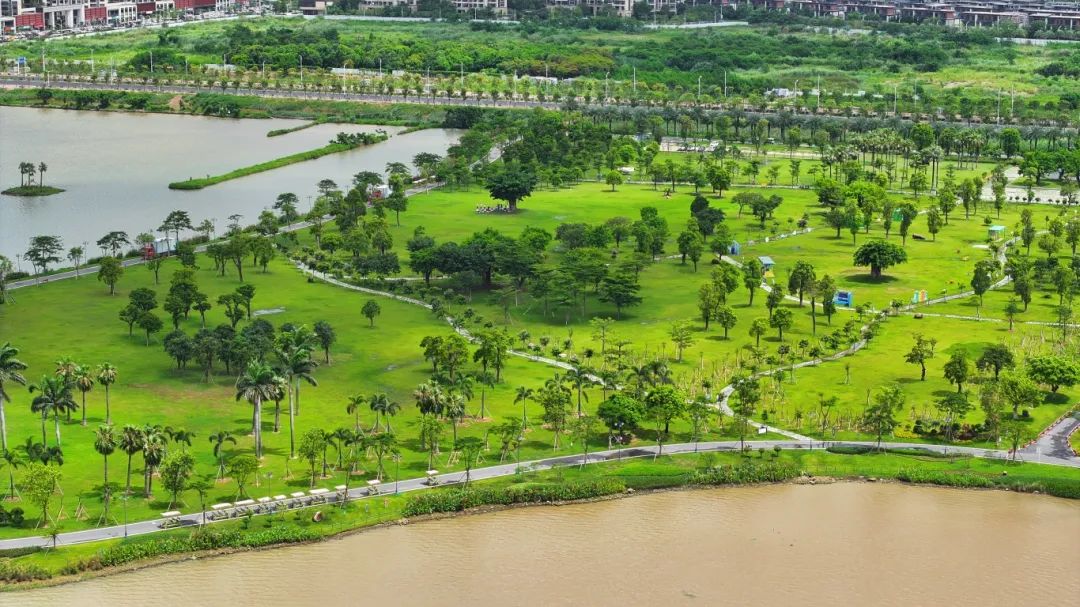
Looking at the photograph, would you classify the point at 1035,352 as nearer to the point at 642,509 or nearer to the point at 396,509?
the point at 642,509

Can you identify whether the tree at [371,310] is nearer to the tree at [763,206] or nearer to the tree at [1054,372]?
the tree at [1054,372]

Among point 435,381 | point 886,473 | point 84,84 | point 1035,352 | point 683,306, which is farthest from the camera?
point 84,84

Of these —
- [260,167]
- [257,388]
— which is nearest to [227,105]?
[260,167]

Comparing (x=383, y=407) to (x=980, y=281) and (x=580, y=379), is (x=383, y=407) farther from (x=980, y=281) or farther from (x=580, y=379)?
(x=980, y=281)

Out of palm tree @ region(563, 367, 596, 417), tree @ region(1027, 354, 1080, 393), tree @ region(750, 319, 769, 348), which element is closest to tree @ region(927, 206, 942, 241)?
tree @ region(750, 319, 769, 348)

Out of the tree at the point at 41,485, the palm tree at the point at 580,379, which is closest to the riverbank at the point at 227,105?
the palm tree at the point at 580,379

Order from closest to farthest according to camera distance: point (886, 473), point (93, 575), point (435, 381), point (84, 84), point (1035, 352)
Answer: point (93, 575) < point (886, 473) < point (435, 381) < point (1035, 352) < point (84, 84)

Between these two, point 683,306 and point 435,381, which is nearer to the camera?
point 435,381

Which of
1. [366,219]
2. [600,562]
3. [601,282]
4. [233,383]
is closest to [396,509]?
[600,562]
